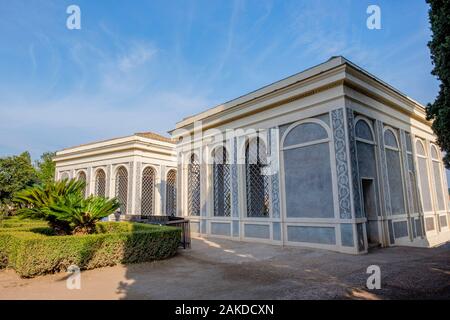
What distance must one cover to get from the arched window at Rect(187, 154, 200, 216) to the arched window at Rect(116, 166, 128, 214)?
6.59 metres

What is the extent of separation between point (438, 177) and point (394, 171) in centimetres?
509

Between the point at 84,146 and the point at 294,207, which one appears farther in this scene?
the point at 84,146

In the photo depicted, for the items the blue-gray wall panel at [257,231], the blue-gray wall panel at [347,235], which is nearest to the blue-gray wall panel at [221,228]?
the blue-gray wall panel at [257,231]

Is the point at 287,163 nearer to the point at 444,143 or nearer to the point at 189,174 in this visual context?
the point at 444,143

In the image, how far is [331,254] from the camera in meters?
7.38

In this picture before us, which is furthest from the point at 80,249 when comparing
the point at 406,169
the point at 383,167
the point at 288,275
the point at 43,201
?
the point at 406,169

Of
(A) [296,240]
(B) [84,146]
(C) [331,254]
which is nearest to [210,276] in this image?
(C) [331,254]

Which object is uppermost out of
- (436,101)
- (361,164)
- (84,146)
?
(84,146)

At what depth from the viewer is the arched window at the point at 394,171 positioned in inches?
376

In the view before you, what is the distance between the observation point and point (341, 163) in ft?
25.9

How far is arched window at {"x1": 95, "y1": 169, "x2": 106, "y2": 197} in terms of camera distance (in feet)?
63.8

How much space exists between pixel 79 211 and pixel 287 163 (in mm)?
6135
